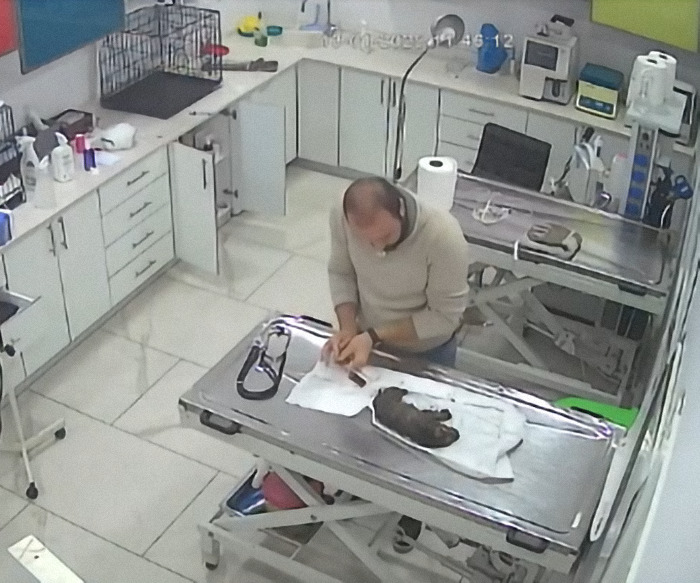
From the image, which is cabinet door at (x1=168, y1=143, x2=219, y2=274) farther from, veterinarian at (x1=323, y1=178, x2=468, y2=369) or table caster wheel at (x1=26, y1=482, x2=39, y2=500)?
veterinarian at (x1=323, y1=178, x2=468, y2=369)

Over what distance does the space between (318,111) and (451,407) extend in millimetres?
3147

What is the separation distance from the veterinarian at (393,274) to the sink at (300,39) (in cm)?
276

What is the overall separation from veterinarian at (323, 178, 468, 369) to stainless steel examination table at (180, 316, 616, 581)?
106mm

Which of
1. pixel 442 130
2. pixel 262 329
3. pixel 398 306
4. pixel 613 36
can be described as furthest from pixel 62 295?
pixel 613 36

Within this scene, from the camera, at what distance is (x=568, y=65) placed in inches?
193

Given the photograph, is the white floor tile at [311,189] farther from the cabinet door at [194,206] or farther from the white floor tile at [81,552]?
the white floor tile at [81,552]

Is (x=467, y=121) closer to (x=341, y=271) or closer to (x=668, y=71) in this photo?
(x=668, y=71)

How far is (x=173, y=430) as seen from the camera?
153 inches

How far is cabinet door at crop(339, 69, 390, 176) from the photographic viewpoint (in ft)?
Answer: 17.6

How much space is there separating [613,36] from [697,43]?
0.52 metres

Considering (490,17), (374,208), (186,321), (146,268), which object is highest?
(374,208)

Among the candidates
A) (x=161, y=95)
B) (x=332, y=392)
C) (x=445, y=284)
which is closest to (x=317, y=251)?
(x=161, y=95)

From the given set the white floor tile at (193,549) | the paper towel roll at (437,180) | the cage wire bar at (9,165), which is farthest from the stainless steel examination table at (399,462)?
the cage wire bar at (9,165)

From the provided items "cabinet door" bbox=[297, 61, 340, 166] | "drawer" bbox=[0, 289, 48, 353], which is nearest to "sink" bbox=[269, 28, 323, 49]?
"cabinet door" bbox=[297, 61, 340, 166]
